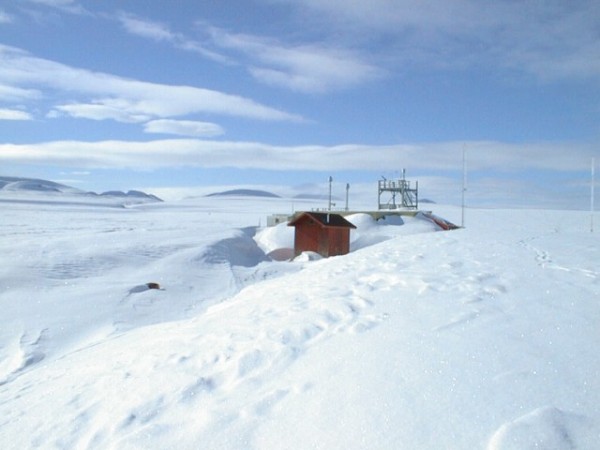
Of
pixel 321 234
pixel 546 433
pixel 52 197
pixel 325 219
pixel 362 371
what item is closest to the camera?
pixel 546 433

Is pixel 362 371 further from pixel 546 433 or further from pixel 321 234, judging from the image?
pixel 321 234

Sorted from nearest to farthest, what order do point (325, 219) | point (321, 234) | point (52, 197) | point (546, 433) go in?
point (546, 433) < point (321, 234) < point (325, 219) < point (52, 197)

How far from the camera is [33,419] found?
4160 mm

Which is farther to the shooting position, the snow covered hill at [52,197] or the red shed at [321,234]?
the snow covered hill at [52,197]

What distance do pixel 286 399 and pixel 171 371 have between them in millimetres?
1349

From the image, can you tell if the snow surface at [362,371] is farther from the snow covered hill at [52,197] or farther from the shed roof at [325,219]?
the snow covered hill at [52,197]

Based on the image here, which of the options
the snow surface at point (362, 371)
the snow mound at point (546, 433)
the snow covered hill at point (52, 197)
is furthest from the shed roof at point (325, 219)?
the snow covered hill at point (52, 197)

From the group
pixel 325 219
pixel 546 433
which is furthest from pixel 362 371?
pixel 325 219

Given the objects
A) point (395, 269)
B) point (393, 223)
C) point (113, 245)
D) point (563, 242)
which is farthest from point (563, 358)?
point (393, 223)

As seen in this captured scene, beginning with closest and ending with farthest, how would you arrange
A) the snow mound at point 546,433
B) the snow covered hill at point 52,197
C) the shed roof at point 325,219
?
1. the snow mound at point 546,433
2. the shed roof at point 325,219
3. the snow covered hill at point 52,197

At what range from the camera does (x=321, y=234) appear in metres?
21.0

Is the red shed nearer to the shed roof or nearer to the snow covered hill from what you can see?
the shed roof

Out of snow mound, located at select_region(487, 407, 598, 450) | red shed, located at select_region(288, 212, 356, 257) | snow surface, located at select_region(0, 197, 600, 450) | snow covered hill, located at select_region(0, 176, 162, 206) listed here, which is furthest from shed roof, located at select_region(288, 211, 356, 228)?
snow covered hill, located at select_region(0, 176, 162, 206)

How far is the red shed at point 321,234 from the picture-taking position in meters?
20.9
